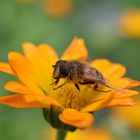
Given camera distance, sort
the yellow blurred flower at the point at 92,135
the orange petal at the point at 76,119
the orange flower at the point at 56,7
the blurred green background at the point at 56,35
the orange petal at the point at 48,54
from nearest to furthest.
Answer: the orange petal at the point at 76,119 < the orange petal at the point at 48,54 < the yellow blurred flower at the point at 92,135 < the blurred green background at the point at 56,35 < the orange flower at the point at 56,7

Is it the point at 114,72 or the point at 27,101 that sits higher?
the point at 114,72

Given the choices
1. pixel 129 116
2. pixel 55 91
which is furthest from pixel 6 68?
pixel 129 116

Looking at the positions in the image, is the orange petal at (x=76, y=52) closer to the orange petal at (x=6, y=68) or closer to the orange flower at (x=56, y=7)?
the orange petal at (x=6, y=68)

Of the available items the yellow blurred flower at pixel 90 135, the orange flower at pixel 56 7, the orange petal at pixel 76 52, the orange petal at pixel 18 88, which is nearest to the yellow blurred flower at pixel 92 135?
the yellow blurred flower at pixel 90 135

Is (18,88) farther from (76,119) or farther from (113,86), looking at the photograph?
(113,86)

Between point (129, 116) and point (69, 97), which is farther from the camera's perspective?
point (129, 116)

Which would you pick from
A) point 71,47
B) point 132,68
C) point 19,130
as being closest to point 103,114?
point 132,68

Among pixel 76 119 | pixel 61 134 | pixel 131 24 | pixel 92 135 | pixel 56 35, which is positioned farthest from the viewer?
pixel 131 24
